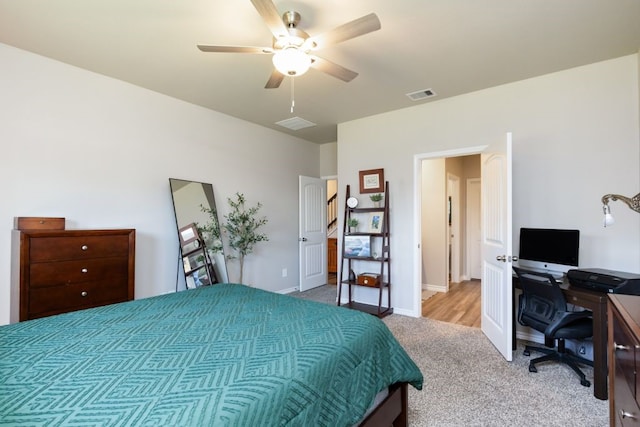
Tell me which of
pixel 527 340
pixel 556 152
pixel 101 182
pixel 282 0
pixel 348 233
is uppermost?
pixel 282 0

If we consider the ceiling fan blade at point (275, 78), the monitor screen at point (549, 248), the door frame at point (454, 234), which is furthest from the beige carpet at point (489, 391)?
the door frame at point (454, 234)

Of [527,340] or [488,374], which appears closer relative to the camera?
[488,374]

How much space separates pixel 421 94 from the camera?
341cm

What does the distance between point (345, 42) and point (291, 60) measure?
0.76 metres

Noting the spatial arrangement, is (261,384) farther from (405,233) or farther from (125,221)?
(405,233)

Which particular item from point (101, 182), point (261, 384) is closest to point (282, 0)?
point (261, 384)

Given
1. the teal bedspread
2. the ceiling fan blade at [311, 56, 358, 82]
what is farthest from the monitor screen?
the ceiling fan blade at [311, 56, 358, 82]

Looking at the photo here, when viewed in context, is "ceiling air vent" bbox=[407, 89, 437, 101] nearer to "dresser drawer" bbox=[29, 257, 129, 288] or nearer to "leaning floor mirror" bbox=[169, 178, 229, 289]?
"leaning floor mirror" bbox=[169, 178, 229, 289]

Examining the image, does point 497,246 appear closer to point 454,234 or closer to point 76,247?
point 454,234

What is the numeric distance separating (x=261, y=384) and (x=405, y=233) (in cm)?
318

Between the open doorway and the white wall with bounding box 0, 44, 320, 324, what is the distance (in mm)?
2627

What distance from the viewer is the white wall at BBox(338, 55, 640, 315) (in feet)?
8.60

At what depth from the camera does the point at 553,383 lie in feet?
7.50

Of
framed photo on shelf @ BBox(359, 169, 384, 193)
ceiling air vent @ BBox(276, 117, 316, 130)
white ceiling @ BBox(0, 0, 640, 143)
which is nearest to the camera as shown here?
white ceiling @ BBox(0, 0, 640, 143)
